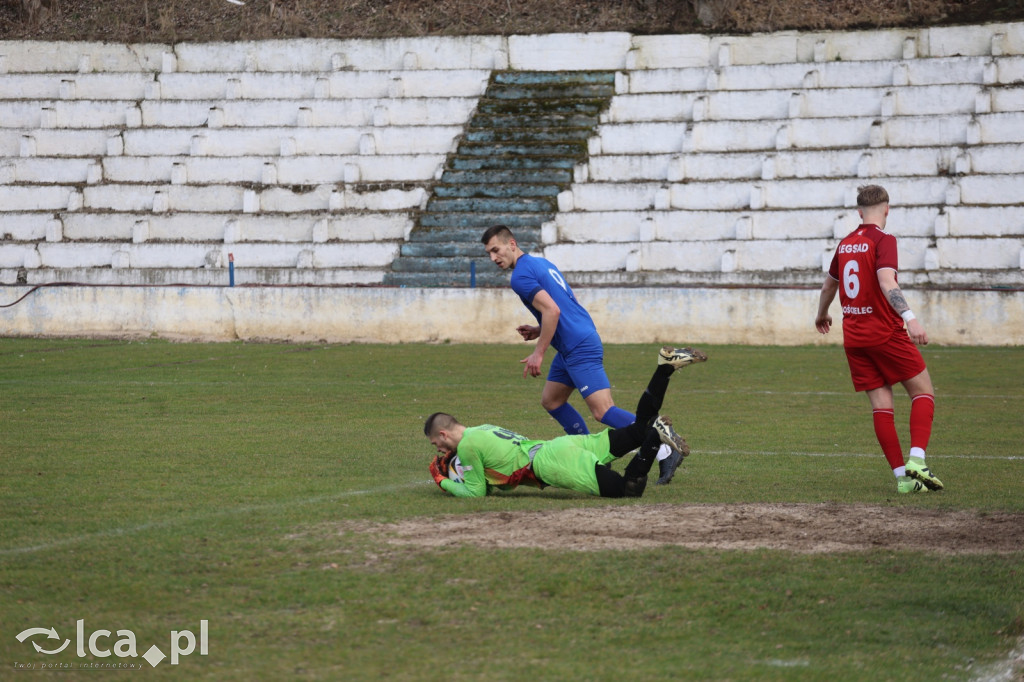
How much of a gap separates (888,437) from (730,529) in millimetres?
2737

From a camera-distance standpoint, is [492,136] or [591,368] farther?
[492,136]

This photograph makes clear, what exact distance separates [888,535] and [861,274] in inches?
113

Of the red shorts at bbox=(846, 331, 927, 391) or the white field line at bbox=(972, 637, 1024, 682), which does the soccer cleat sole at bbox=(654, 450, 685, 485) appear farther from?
the white field line at bbox=(972, 637, 1024, 682)

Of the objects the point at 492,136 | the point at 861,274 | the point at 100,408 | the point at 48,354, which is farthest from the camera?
the point at 492,136

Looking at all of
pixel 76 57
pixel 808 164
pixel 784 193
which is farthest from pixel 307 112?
pixel 808 164

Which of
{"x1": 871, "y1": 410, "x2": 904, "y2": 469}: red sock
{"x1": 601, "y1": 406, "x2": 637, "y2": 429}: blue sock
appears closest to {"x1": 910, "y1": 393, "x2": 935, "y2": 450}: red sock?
{"x1": 871, "y1": 410, "x2": 904, "y2": 469}: red sock

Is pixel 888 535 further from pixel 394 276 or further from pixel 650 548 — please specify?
pixel 394 276

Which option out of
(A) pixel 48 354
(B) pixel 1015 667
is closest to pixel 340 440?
(B) pixel 1015 667

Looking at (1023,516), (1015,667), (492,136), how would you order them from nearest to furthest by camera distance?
→ (1015,667) → (1023,516) → (492,136)

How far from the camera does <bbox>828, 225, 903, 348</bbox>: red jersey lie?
31.5 feet

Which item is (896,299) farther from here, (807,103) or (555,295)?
(807,103)

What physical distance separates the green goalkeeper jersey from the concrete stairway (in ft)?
59.0

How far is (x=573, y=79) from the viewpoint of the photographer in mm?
35562

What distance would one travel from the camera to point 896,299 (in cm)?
938
